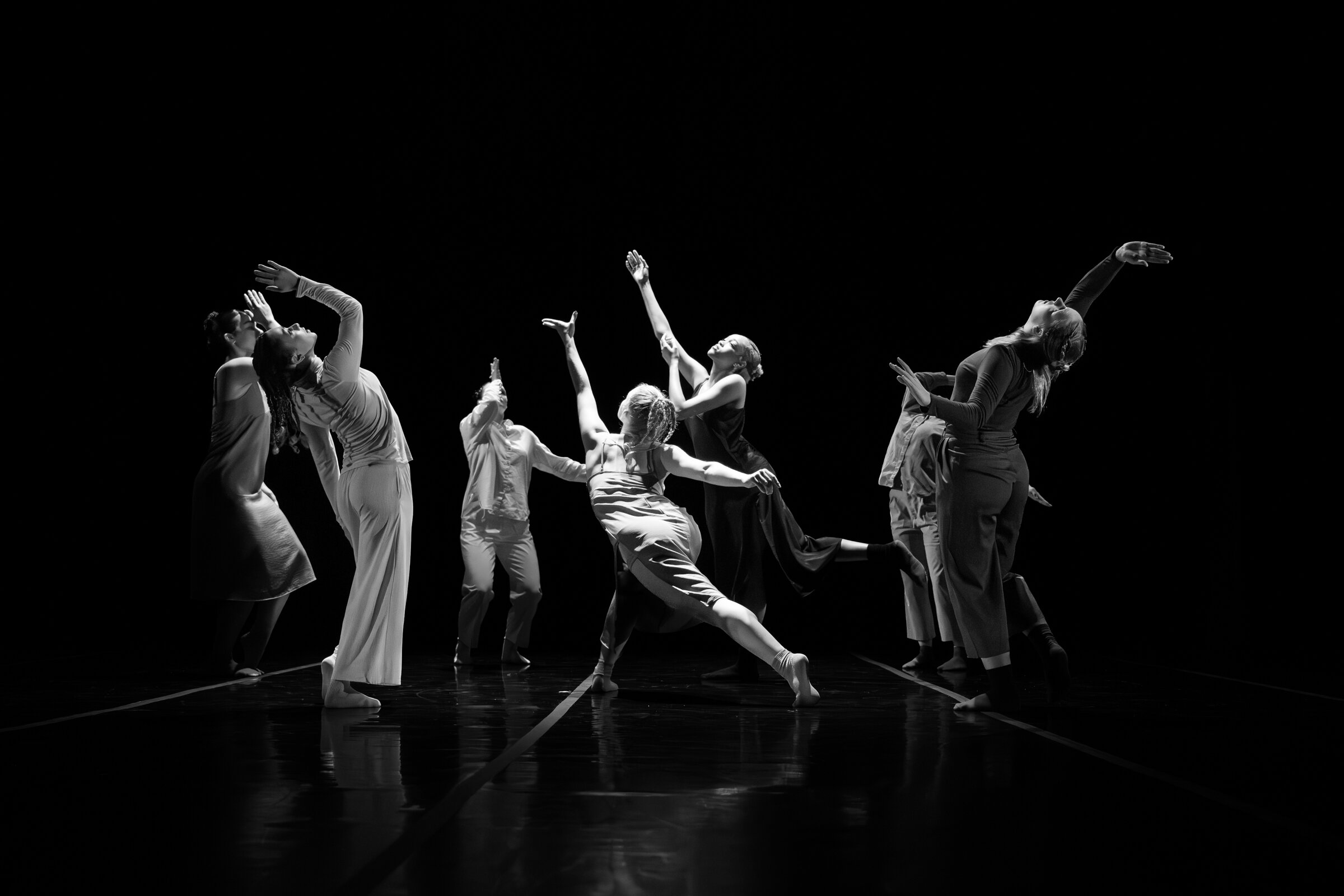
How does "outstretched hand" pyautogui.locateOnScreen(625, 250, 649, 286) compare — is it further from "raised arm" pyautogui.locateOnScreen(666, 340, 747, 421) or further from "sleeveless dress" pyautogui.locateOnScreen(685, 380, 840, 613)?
"sleeveless dress" pyautogui.locateOnScreen(685, 380, 840, 613)

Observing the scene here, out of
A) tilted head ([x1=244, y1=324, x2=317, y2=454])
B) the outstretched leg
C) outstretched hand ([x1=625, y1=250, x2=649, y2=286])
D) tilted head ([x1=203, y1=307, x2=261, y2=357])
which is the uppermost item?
outstretched hand ([x1=625, y1=250, x2=649, y2=286])

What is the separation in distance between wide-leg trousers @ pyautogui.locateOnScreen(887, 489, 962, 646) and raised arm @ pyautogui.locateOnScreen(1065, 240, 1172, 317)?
1.71 m

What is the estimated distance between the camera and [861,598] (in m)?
8.88

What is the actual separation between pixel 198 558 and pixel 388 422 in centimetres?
179

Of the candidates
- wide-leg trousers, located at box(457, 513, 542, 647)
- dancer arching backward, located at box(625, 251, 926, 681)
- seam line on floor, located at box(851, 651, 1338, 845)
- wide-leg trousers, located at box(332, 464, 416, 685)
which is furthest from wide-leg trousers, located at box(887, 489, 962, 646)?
wide-leg trousers, located at box(332, 464, 416, 685)

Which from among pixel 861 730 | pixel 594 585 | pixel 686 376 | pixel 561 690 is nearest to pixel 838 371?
pixel 594 585

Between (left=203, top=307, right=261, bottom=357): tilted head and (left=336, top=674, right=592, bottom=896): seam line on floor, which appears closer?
(left=336, top=674, right=592, bottom=896): seam line on floor

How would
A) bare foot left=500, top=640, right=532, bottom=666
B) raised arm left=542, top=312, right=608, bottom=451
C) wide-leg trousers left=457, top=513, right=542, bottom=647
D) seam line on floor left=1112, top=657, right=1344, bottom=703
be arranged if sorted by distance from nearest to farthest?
seam line on floor left=1112, top=657, right=1344, bottom=703 < raised arm left=542, top=312, right=608, bottom=451 < bare foot left=500, top=640, right=532, bottom=666 < wide-leg trousers left=457, top=513, right=542, bottom=647

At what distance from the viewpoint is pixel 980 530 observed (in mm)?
3957

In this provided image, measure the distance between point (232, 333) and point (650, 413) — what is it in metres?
2.30

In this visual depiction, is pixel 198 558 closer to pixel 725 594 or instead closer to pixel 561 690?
pixel 561 690

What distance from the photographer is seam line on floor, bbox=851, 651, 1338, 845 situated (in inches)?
81.9

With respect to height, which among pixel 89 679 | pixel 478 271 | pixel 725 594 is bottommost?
pixel 89 679

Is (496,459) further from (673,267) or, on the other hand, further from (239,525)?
(673,267)
